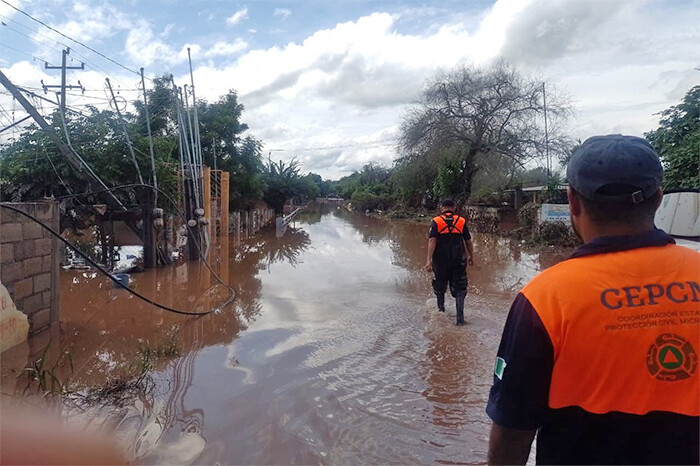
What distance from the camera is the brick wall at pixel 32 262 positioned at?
16.4 feet

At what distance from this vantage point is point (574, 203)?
143 cm

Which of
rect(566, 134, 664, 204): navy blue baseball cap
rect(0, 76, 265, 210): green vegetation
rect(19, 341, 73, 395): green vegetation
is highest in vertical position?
rect(0, 76, 265, 210): green vegetation

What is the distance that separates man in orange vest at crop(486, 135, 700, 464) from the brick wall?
539 centimetres

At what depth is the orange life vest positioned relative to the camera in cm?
121

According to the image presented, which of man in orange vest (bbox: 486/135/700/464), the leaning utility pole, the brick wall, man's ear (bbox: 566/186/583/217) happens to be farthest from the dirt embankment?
the leaning utility pole

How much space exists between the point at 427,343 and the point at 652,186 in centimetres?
473

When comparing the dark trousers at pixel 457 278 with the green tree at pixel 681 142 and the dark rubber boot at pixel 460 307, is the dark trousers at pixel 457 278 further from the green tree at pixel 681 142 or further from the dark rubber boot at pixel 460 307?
the green tree at pixel 681 142

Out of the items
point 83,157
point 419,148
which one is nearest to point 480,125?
point 419,148

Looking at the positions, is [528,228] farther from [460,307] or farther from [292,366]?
[292,366]

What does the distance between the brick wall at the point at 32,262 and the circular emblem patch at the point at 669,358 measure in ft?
18.5

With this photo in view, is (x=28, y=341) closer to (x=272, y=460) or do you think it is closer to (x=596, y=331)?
(x=272, y=460)

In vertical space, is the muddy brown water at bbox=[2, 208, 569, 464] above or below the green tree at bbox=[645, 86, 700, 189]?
below

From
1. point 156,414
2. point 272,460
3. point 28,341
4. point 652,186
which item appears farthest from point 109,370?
point 652,186

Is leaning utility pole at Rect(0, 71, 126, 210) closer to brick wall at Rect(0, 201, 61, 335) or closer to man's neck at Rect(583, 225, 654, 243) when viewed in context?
brick wall at Rect(0, 201, 61, 335)
